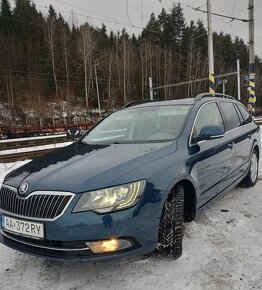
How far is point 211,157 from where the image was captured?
3.84 metres

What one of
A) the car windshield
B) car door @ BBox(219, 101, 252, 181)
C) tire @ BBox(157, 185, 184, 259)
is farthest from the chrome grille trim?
car door @ BBox(219, 101, 252, 181)

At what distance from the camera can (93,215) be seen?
8.35 feet

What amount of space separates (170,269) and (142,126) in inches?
67.5

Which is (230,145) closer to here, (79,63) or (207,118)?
(207,118)

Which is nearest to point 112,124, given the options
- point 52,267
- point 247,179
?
point 52,267

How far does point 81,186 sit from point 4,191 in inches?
35.8

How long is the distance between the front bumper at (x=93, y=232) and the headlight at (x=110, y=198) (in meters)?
0.04

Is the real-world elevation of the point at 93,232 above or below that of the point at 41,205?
below

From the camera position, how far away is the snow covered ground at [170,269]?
276 cm

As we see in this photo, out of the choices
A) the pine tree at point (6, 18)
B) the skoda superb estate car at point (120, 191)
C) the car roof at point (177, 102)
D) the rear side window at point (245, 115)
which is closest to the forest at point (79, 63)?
the pine tree at point (6, 18)

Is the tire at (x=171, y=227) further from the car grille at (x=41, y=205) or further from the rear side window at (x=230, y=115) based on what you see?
the rear side window at (x=230, y=115)

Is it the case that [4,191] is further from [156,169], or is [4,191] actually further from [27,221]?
[156,169]

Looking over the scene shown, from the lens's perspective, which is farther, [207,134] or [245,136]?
[245,136]

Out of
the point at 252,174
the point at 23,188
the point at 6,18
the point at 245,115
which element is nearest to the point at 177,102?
the point at 245,115
